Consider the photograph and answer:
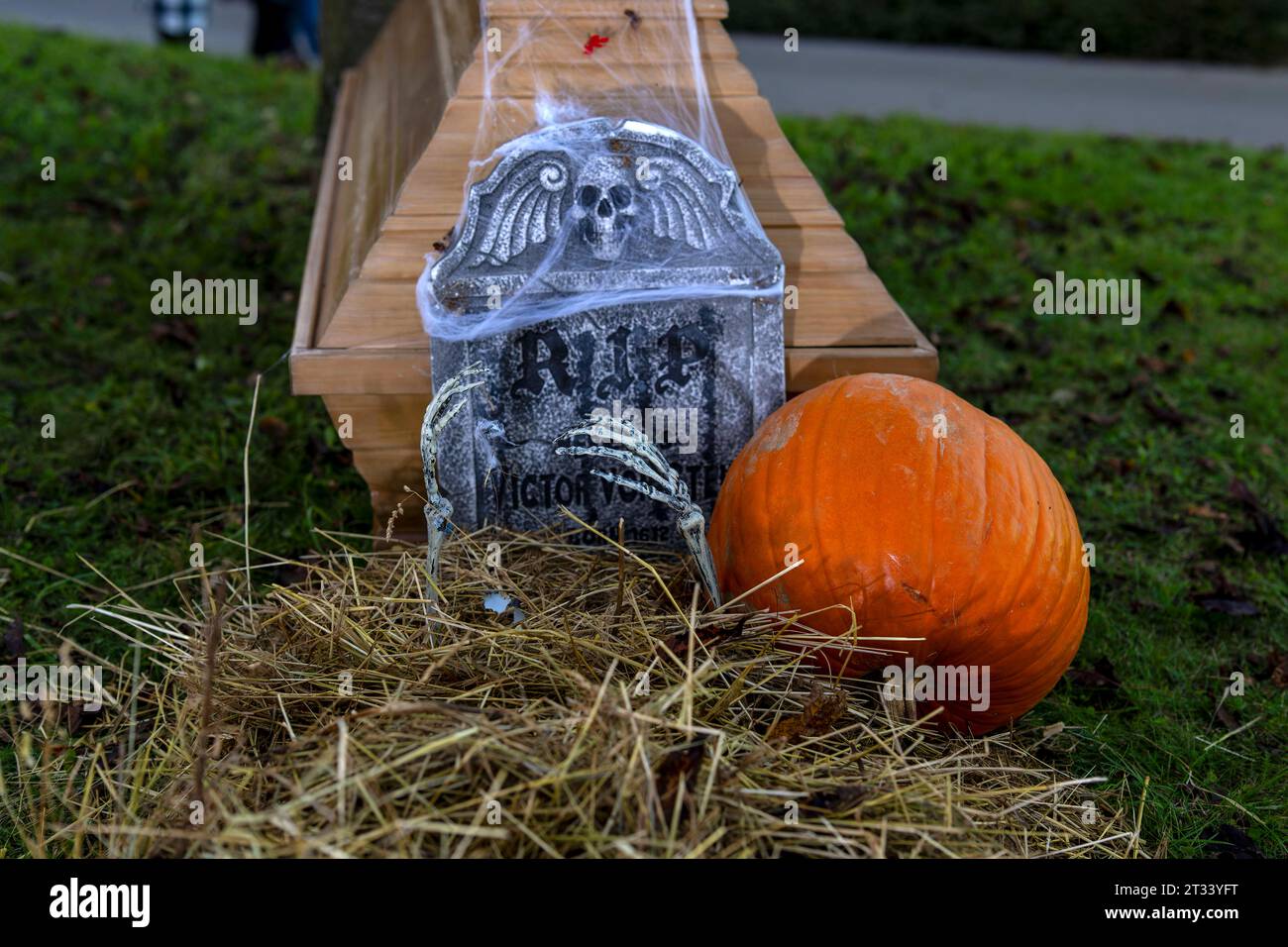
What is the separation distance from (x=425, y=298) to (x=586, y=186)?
1.53ft

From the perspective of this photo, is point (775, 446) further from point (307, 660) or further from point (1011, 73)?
point (1011, 73)

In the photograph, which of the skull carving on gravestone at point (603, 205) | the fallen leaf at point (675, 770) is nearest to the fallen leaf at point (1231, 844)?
the fallen leaf at point (675, 770)

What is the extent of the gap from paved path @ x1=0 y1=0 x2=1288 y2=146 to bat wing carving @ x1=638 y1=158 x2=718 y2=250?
5.45 m

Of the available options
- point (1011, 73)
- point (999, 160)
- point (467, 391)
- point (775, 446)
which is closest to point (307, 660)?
point (467, 391)

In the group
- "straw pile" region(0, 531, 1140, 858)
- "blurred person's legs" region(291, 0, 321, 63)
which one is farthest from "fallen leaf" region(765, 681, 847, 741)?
"blurred person's legs" region(291, 0, 321, 63)

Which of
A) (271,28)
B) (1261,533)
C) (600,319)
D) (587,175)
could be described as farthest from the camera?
(271,28)

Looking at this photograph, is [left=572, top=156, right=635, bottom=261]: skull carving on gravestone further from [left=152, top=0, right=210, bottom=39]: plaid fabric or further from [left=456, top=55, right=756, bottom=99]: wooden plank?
[left=152, top=0, right=210, bottom=39]: plaid fabric

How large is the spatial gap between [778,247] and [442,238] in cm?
84

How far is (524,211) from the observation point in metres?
3.02

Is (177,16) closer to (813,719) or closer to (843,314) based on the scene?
(843,314)

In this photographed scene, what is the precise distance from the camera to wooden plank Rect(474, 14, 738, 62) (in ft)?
10.4

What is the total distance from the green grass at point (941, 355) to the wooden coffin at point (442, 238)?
1.31 ft

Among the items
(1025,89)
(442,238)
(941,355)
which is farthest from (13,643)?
(1025,89)

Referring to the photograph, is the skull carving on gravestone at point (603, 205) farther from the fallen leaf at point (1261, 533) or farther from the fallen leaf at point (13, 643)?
the fallen leaf at point (1261, 533)
